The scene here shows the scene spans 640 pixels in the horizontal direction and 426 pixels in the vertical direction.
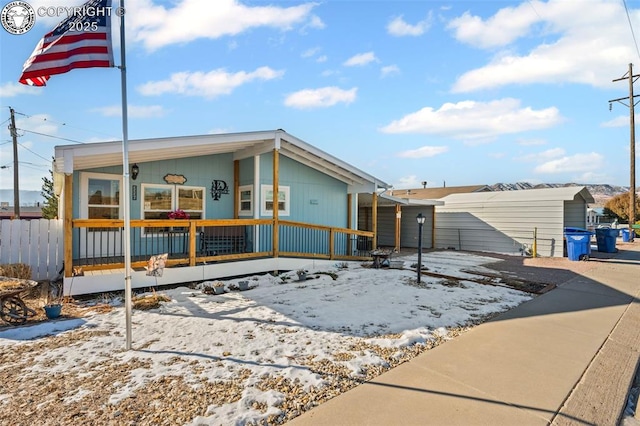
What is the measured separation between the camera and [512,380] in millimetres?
3371

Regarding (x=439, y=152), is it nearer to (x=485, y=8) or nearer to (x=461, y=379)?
(x=485, y=8)

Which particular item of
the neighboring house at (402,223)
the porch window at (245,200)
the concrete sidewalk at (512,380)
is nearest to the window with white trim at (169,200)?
the porch window at (245,200)

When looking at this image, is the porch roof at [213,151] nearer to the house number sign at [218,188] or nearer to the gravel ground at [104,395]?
the house number sign at [218,188]

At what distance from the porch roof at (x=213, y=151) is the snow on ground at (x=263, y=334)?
276 cm

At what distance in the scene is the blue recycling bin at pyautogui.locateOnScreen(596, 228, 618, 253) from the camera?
48.4 ft

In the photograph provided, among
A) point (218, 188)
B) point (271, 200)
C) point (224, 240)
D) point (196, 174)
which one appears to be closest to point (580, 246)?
point (271, 200)

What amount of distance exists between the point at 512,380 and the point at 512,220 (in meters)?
13.4

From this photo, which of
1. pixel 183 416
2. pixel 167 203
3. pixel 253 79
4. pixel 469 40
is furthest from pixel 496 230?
pixel 183 416

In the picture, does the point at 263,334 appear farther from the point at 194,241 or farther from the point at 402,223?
the point at 402,223

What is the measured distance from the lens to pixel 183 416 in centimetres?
260

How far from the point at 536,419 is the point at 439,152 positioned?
66.1 feet

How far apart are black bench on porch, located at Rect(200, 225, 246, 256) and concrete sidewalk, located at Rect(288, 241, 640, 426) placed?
20.8 ft

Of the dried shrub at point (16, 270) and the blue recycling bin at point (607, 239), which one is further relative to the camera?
the blue recycling bin at point (607, 239)

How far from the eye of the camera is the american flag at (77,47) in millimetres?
3973
